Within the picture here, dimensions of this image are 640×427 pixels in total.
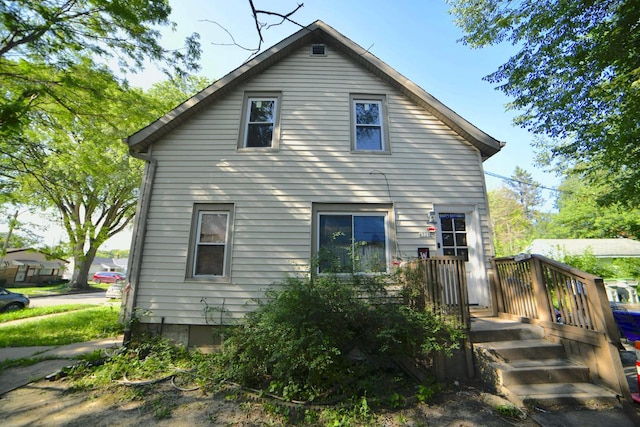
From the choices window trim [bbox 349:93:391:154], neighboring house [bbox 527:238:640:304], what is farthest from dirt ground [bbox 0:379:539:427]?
neighboring house [bbox 527:238:640:304]

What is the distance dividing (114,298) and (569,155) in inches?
938

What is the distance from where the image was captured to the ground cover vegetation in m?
3.89

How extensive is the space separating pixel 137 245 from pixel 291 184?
3.69 m

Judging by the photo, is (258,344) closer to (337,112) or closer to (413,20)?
(337,112)

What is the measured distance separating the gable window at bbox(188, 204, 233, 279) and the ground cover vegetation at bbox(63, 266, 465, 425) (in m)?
1.71

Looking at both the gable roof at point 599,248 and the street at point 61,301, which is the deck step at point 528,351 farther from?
the street at point 61,301

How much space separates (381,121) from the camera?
7027mm

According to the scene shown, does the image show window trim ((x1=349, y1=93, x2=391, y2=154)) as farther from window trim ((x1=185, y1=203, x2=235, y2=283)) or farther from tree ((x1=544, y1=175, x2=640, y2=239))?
tree ((x1=544, y1=175, x2=640, y2=239))

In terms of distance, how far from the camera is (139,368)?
16.4 feet

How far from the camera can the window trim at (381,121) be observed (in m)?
6.73

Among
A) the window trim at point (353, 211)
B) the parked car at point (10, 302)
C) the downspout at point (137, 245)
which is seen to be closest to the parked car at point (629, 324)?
the window trim at point (353, 211)

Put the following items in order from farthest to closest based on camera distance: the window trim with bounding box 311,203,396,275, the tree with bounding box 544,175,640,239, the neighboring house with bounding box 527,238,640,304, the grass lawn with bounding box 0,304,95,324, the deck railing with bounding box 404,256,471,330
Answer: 1. the tree with bounding box 544,175,640,239
2. the neighboring house with bounding box 527,238,640,304
3. the grass lawn with bounding box 0,304,95,324
4. the window trim with bounding box 311,203,396,275
5. the deck railing with bounding box 404,256,471,330

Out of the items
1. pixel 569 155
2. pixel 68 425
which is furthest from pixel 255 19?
pixel 569 155

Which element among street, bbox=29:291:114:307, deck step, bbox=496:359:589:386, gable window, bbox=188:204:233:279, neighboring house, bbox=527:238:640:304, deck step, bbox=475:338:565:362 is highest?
neighboring house, bbox=527:238:640:304
